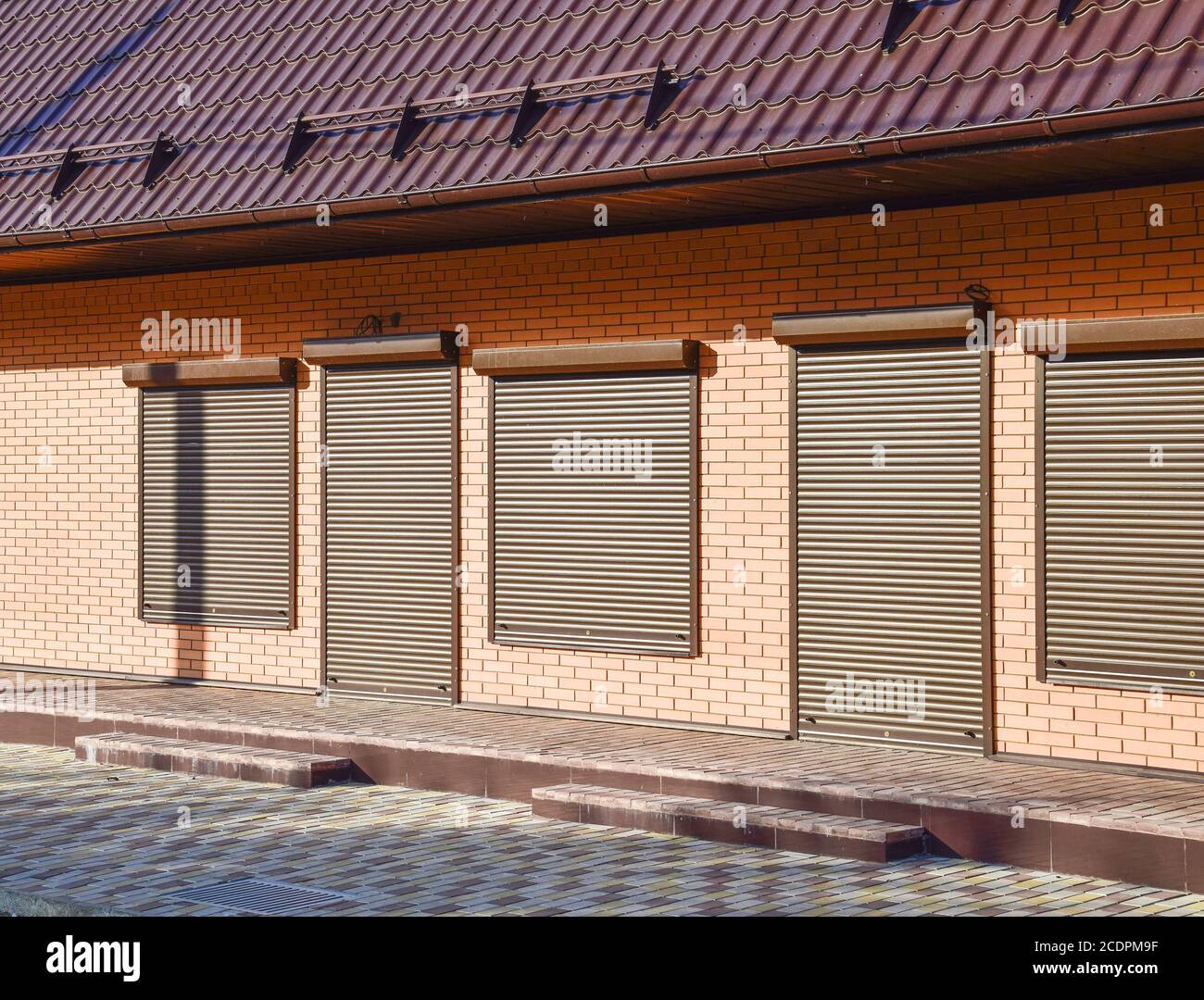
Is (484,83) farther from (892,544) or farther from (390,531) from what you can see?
(892,544)

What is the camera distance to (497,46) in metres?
12.4

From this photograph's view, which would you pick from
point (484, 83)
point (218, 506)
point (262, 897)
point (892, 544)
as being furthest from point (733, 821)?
point (218, 506)

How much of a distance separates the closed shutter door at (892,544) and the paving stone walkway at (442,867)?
1.94 m

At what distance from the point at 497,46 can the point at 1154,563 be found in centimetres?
577

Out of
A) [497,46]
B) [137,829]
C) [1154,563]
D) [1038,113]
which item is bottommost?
[137,829]

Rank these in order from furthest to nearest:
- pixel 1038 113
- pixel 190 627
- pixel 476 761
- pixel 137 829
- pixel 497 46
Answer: pixel 190 627, pixel 497 46, pixel 476 761, pixel 137 829, pixel 1038 113

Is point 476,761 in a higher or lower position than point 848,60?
lower

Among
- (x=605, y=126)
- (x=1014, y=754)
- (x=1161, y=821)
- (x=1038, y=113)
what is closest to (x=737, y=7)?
(x=605, y=126)

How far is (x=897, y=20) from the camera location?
10.3 m

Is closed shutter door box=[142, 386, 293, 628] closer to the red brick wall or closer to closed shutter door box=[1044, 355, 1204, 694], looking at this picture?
the red brick wall

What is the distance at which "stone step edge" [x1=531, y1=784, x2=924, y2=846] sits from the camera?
8.88 m

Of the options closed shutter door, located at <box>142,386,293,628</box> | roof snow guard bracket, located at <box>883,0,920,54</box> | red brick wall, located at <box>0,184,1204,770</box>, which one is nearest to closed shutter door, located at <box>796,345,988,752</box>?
red brick wall, located at <box>0,184,1204,770</box>

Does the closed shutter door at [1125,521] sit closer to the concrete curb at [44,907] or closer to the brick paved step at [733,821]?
the brick paved step at [733,821]
